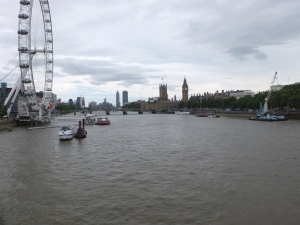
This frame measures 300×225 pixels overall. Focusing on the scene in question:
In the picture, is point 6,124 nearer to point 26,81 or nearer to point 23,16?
point 26,81

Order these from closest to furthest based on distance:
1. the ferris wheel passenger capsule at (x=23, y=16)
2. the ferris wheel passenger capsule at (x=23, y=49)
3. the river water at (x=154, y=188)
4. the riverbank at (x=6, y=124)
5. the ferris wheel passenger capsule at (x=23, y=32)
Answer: the river water at (x=154, y=188), the riverbank at (x=6, y=124), the ferris wheel passenger capsule at (x=23, y=16), the ferris wheel passenger capsule at (x=23, y=32), the ferris wheel passenger capsule at (x=23, y=49)

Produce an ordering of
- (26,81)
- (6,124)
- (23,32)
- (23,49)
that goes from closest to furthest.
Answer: (23,32) < (6,124) < (23,49) < (26,81)

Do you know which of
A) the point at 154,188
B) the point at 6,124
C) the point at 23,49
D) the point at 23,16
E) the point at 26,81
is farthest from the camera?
the point at 26,81

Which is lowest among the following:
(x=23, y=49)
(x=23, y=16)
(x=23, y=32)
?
(x=23, y=49)

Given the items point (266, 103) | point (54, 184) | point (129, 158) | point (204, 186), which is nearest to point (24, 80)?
point (129, 158)

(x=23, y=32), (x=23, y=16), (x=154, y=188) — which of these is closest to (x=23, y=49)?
(x=23, y=32)

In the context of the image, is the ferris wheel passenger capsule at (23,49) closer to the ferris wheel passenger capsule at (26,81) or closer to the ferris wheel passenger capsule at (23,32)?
the ferris wheel passenger capsule at (23,32)

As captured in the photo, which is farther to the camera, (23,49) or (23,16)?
(23,49)

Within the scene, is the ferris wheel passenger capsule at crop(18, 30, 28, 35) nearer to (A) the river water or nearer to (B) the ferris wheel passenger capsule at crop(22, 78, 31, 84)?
(B) the ferris wheel passenger capsule at crop(22, 78, 31, 84)

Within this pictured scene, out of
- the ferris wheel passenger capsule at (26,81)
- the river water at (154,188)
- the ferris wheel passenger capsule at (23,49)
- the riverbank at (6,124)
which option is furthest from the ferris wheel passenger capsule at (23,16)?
the river water at (154,188)

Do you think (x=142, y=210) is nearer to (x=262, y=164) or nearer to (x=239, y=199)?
(x=239, y=199)

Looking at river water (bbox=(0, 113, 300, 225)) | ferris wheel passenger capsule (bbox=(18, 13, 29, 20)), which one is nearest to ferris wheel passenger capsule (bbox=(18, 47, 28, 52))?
ferris wheel passenger capsule (bbox=(18, 13, 29, 20))

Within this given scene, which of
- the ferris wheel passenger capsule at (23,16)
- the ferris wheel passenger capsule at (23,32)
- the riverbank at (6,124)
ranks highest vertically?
the ferris wheel passenger capsule at (23,16)

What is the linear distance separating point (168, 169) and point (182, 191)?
442 cm
